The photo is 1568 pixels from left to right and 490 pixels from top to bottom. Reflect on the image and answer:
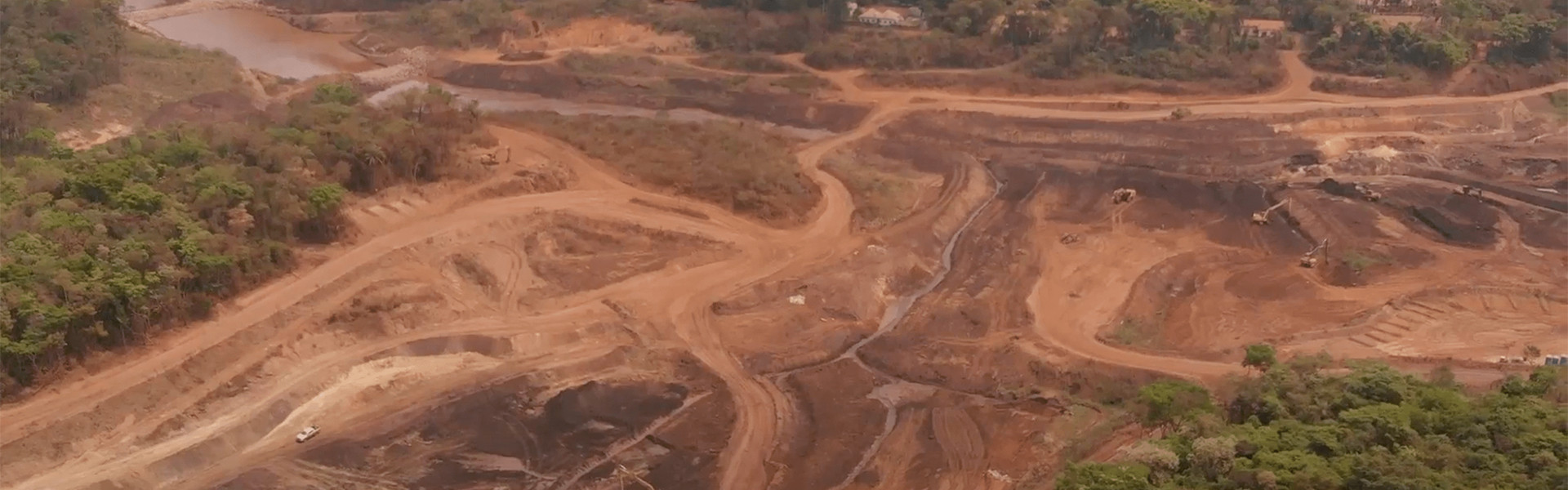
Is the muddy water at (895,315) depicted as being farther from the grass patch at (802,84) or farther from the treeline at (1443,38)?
the treeline at (1443,38)

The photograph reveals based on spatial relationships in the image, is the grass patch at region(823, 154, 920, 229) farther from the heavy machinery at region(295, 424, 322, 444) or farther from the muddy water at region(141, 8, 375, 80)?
the muddy water at region(141, 8, 375, 80)

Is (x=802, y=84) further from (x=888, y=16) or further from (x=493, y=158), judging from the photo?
(x=493, y=158)

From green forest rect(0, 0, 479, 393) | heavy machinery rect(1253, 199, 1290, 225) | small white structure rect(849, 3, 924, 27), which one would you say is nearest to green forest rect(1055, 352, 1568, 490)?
heavy machinery rect(1253, 199, 1290, 225)

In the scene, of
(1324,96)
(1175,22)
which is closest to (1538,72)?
(1324,96)

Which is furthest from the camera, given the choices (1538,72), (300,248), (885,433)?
(1538,72)

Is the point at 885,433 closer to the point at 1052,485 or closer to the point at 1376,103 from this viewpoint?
the point at 1052,485

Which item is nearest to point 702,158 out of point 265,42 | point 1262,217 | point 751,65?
point 751,65
